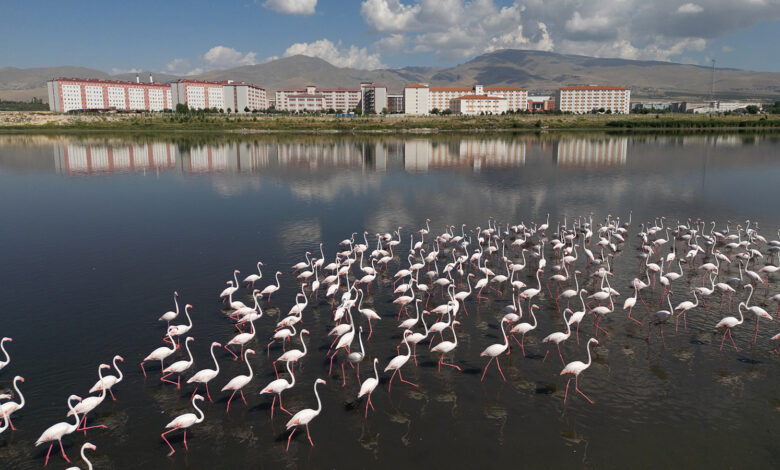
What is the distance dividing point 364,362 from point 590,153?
58318 millimetres

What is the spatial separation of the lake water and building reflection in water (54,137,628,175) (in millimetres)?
16550

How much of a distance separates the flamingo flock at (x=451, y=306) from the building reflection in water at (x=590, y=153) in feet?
95.4

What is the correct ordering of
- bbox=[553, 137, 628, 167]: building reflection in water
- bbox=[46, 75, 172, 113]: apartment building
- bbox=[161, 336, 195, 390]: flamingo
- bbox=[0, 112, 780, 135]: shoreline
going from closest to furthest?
bbox=[161, 336, 195, 390]: flamingo → bbox=[553, 137, 628, 167]: building reflection in water → bbox=[0, 112, 780, 135]: shoreline → bbox=[46, 75, 172, 113]: apartment building

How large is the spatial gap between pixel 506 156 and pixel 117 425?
2218 inches

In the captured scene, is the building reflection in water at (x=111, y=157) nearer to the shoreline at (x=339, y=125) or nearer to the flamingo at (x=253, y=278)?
the shoreline at (x=339, y=125)

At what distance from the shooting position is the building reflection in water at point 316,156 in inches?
2088

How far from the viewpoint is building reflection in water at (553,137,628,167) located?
53787 millimetres

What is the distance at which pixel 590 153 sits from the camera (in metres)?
63.2

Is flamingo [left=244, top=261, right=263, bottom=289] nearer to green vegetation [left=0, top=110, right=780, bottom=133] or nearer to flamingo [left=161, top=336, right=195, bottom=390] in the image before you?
flamingo [left=161, top=336, right=195, bottom=390]

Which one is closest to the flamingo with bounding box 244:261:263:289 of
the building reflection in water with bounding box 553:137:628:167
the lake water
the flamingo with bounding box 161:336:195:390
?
the lake water

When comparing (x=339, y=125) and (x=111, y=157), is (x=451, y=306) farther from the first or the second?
(x=339, y=125)

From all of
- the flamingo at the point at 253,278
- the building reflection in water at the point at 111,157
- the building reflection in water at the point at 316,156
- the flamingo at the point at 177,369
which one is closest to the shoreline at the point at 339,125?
the building reflection in water at the point at 316,156

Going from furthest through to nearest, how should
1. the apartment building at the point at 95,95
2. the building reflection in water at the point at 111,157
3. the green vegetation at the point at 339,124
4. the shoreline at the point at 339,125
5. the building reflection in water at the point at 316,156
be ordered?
1. the apartment building at the point at 95,95
2. the green vegetation at the point at 339,124
3. the shoreline at the point at 339,125
4. the building reflection in water at the point at 316,156
5. the building reflection in water at the point at 111,157

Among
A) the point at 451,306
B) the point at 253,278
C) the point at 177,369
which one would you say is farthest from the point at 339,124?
the point at 177,369
